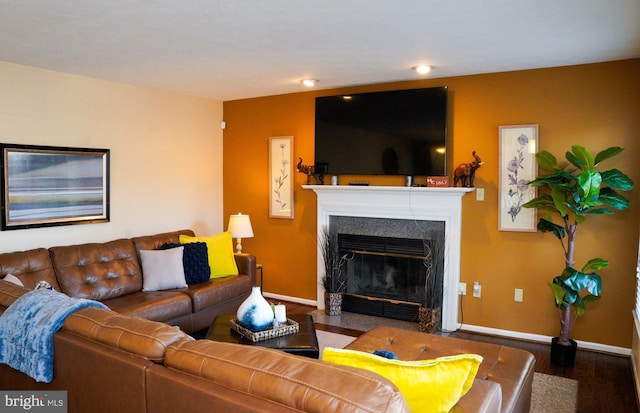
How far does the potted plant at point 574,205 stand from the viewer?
3455 mm

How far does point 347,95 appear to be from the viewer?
4895mm

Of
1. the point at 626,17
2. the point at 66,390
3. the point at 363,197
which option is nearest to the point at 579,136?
the point at 626,17

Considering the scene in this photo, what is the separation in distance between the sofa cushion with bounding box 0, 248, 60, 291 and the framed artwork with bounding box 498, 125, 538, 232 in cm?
390

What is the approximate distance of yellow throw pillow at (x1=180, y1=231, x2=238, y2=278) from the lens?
182 inches

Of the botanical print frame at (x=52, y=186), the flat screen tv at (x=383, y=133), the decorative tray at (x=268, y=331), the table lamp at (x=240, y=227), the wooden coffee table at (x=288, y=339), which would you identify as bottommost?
the wooden coffee table at (x=288, y=339)

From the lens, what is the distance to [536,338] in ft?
13.7

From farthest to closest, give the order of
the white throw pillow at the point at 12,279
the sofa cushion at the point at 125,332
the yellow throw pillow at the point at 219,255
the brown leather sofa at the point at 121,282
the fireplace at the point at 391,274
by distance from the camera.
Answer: the yellow throw pillow at the point at 219,255 → the fireplace at the point at 391,274 → the brown leather sofa at the point at 121,282 → the white throw pillow at the point at 12,279 → the sofa cushion at the point at 125,332

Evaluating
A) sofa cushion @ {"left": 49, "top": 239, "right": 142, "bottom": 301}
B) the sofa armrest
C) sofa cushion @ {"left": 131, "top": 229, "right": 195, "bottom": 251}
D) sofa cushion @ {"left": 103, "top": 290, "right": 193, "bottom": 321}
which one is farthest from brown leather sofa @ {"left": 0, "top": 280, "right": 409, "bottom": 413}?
the sofa armrest

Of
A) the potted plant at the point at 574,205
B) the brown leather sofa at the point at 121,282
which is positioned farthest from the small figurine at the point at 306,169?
the potted plant at the point at 574,205

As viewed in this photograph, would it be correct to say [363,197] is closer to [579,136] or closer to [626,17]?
[579,136]

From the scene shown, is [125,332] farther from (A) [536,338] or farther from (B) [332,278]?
(A) [536,338]

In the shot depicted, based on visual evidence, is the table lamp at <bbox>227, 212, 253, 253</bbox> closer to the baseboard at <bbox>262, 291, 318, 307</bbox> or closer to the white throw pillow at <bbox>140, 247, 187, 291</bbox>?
the white throw pillow at <bbox>140, 247, 187, 291</bbox>

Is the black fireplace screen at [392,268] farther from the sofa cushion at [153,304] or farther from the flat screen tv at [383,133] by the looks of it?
the sofa cushion at [153,304]

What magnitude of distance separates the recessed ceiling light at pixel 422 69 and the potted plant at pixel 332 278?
1940mm
